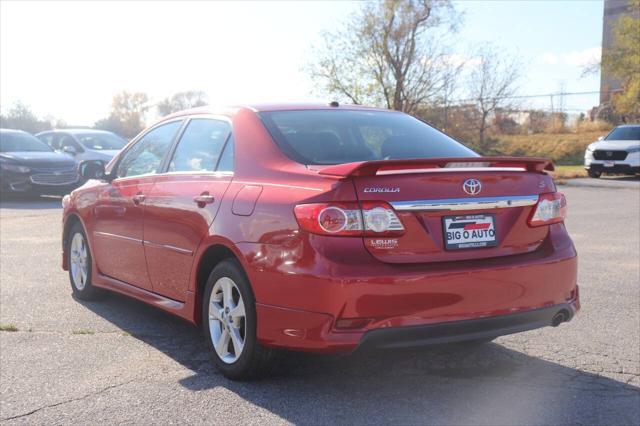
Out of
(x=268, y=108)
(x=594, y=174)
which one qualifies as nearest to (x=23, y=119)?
(x=594, y=174)

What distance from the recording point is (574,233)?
10.9 metres

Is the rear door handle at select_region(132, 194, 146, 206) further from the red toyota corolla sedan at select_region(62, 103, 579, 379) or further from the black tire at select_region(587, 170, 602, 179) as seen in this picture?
the black tire at select_region(587, 170, 602, 179)

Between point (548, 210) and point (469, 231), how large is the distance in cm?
64

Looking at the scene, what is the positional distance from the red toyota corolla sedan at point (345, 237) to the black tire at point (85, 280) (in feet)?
4.67

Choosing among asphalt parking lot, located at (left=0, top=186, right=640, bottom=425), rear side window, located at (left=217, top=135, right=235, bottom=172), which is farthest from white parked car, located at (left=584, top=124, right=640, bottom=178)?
rear side window, located at (left=217, top=135, right=235, bottom=172)

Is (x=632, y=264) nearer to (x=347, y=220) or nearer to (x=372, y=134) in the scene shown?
(x=372, y=134)

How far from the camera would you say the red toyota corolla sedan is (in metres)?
3.87

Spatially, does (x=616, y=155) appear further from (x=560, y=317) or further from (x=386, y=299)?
(x=386, y=299)

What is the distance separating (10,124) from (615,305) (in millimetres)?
43099

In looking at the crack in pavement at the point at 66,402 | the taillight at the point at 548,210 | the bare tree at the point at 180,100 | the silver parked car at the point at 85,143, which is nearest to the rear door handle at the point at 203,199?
the crack in pavement at the point at 66,402

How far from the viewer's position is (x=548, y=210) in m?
4.46

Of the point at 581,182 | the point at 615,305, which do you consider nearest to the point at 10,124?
the point at 581,182

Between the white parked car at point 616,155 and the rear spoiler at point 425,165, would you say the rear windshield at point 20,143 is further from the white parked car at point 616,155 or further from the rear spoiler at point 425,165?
the rear spoiler at point 425,165

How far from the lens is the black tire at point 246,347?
4.28 metres
